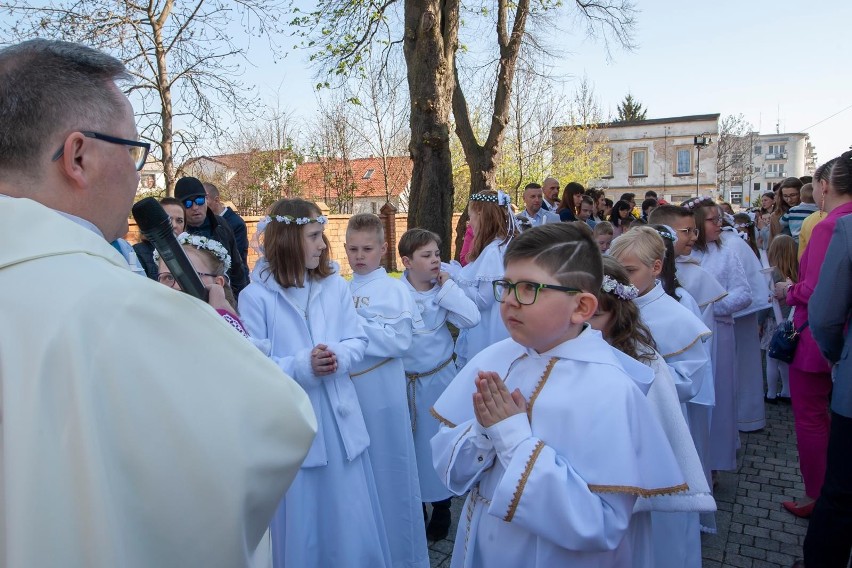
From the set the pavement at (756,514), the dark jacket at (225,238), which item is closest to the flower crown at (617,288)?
the pavement at (756,514)

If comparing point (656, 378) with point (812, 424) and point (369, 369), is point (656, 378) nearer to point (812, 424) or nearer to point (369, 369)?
point (369, 369)

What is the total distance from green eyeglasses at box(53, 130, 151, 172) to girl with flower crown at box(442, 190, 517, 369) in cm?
376

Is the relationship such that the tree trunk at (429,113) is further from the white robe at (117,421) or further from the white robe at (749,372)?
the white robe at (117,421)

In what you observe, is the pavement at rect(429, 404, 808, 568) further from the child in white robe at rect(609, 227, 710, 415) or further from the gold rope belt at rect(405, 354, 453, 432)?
the child in white robe at rect(609, 227, 710, 415)

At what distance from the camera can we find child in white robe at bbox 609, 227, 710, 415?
126 inches

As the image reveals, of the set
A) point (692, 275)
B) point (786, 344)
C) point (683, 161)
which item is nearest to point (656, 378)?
point (786, 344)

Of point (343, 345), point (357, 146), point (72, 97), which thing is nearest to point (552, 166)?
point (357, 146)

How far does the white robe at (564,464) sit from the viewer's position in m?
1.88

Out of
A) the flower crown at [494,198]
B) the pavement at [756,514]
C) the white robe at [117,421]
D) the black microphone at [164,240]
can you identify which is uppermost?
the flower crown at [494,198]

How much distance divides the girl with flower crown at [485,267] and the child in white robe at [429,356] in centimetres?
78

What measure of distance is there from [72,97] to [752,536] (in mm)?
4565

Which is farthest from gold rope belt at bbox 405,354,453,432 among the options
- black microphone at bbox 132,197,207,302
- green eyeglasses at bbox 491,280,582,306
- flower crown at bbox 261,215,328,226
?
black microphone at bbox 132,197,207,302

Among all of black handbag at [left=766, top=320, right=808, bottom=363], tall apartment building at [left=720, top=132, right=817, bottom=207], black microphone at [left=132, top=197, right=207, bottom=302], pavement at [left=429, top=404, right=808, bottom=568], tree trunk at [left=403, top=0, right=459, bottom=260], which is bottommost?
pavement at [left=429, top=404, right=808, bottom=568]

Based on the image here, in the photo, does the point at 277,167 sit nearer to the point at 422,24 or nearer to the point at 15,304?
the point at 422,24
